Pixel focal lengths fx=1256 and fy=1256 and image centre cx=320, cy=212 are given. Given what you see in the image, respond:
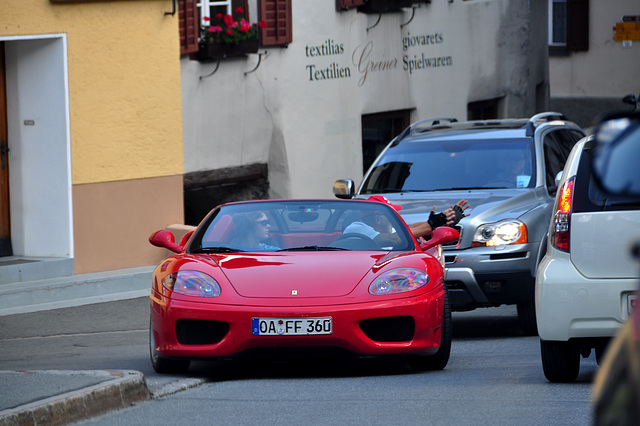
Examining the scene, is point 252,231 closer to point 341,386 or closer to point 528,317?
point 341,386

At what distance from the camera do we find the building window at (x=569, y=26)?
35.4 metres

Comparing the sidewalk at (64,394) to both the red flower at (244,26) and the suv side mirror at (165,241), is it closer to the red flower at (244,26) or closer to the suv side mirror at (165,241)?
the suv side mirror at (165,241)

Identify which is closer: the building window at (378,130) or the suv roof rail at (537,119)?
the suv roof rail at (537,119)

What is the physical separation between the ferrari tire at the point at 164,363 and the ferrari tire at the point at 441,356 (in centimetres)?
150

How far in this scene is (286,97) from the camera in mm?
18016

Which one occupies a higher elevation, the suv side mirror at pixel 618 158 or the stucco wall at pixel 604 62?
the stucco wall at pixel 604 62

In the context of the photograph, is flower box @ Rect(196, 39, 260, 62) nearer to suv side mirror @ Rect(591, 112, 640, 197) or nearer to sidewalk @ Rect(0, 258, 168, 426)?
sidewalk @ Rect(0, 258, 168, 426)

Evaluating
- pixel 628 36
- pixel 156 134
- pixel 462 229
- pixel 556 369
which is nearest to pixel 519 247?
pixel 462 229

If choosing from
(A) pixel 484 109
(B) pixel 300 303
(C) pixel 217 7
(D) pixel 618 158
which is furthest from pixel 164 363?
(A) pixel 484 109

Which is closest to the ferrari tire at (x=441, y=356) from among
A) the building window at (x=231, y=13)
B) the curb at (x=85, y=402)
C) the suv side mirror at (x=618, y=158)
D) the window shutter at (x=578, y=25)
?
the curb at (x=85, y=402)

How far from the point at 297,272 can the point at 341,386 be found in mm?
789

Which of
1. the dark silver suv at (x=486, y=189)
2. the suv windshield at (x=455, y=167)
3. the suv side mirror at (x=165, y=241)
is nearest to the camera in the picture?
the suv side mirror at (x=165, y=241)

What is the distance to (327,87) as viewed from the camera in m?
18.8

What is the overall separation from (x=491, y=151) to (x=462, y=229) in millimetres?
1778
